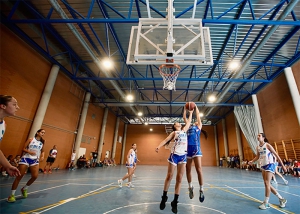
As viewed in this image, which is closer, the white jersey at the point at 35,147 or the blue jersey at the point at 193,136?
the blue jersey at the point at 193,136

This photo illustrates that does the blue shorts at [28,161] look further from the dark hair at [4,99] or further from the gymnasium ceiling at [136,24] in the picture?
the gymnasium ceiling at [136,24]

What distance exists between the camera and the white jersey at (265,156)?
4.57m

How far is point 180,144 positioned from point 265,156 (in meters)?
2.64

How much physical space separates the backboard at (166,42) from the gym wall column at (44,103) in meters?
8.15

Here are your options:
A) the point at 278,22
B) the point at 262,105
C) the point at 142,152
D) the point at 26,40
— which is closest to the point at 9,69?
the point at 26,40

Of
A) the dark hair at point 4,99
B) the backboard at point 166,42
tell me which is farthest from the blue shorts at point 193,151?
the dark hair at point 4,99

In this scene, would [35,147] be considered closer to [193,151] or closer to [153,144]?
[193,151]

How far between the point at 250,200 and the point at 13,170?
5897mm

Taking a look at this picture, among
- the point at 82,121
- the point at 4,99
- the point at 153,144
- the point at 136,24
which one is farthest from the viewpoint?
the point at 153,144

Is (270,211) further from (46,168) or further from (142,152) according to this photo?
(142,152)

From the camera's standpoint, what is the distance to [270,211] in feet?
13.1

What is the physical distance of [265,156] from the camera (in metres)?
4.65

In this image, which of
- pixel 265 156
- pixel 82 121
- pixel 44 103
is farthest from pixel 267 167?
pixel 82 121

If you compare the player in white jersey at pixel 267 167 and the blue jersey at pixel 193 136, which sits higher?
the blue jersey at pixel 193 136
